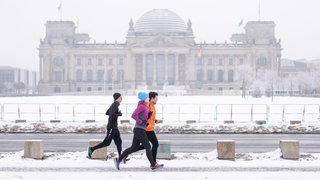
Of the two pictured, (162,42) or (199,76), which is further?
(199,76)

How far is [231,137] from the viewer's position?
1043 inches

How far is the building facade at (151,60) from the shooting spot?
160250 mm

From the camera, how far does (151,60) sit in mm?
164625

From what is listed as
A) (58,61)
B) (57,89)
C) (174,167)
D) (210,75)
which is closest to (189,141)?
(174,167)

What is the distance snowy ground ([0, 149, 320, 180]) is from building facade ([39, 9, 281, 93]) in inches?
5529

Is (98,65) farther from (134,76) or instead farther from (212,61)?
(212,61)

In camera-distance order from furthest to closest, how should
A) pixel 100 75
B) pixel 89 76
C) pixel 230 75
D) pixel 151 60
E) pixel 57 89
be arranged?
pixel 89 76, pixel 100 75, pixel 151 60, pixel 230 75, pixel 57 89

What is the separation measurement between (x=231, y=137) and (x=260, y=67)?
447 ft

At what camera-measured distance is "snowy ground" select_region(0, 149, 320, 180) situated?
48.7 feet

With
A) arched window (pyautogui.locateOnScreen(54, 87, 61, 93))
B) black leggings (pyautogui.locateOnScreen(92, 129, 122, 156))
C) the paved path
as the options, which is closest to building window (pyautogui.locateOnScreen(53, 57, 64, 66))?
arched window (pyautogui.locateOnScreen(54, 87, 61, 93))

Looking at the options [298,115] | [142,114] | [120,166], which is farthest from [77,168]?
[298,115]

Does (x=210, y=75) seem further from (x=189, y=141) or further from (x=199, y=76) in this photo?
(x=189, y=141)

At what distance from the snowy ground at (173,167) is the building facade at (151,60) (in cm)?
14044

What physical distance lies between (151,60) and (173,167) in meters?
149
